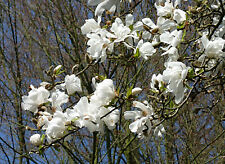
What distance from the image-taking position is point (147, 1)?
11.4ft

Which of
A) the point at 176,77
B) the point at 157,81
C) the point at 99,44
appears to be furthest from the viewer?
the point at 99,44

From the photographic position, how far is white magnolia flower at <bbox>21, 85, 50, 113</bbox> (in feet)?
4.41

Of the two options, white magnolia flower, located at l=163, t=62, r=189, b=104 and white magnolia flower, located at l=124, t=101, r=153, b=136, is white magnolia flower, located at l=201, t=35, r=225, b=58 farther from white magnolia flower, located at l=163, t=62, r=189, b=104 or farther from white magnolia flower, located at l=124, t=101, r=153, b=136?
white magnolia flower, located at l=124, t=101, r=153, b=136

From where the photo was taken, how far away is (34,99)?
4.42ft

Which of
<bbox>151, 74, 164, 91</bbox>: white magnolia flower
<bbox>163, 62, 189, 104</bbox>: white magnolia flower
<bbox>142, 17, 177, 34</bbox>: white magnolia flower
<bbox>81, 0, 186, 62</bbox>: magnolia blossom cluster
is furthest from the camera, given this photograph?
<bbox>142, 17, 177, 34</bbox>: white magnolia flower

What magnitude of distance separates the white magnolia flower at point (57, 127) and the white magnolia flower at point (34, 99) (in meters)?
0.21

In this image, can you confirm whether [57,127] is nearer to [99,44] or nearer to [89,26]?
[99,44]

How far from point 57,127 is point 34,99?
25 cm

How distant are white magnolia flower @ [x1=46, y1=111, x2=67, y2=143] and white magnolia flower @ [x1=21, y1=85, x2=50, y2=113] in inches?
8.2

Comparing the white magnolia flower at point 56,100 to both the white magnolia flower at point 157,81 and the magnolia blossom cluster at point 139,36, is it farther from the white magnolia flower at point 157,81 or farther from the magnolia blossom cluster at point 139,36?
the white magnolia flower at point 157,81

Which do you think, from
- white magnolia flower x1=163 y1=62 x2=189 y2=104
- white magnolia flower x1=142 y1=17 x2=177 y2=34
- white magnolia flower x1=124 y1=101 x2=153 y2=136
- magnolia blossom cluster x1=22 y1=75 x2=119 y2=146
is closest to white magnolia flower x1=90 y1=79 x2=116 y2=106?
magnolia blossom cluster x1=22 y1=75 x2=119 y2=146

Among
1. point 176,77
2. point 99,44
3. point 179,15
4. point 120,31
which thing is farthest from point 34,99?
point 179,15

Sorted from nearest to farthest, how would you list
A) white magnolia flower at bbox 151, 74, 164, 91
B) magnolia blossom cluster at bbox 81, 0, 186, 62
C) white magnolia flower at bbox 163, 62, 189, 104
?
white magnolia flower at bbox 163, 62, 189, 104, white magnolia flower at bbox 151, 74, 164, 91, magnolia blossom cluster at bbox 81, 0, 186, 62

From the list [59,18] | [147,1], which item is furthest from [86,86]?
[147,1]
